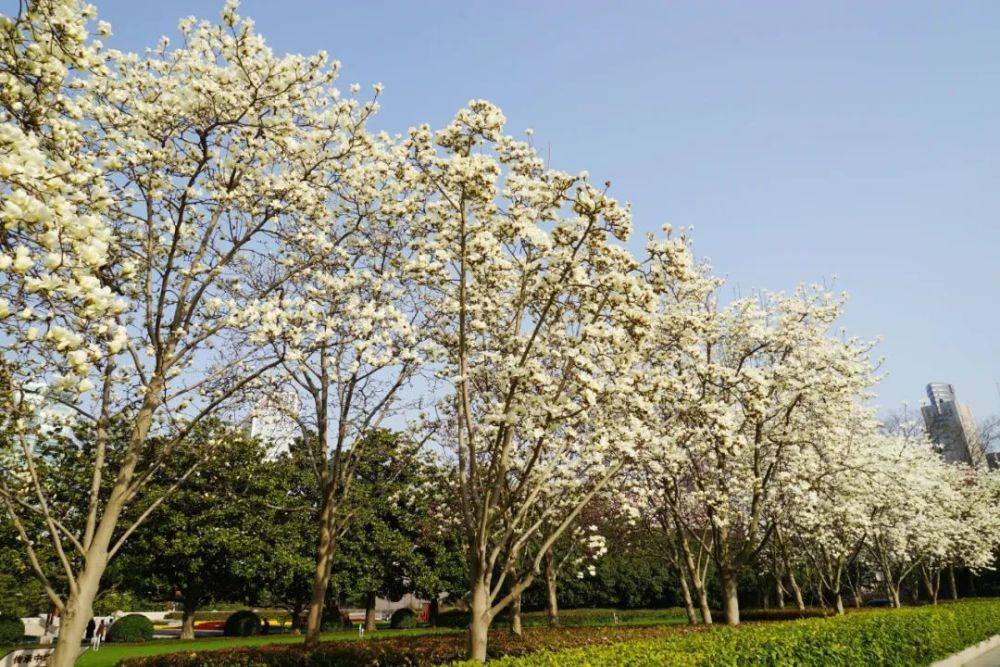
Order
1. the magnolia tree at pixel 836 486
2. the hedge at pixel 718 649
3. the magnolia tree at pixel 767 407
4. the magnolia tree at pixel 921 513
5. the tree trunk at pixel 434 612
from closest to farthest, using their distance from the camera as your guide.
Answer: the hedge at pixel 718 649 → the magnolia tree at pixel 767 407 → the magnolia tree at pixel 836 486 → the magnolia tree at pixel 921 513 → the tree trunk at pixel 434 612

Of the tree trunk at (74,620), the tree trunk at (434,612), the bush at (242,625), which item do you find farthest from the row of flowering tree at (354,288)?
the tree trunk at (434,612)

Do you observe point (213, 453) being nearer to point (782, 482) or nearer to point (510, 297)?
point (510, 297)

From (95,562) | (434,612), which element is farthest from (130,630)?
(95,562)

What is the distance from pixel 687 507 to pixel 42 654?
20833mm

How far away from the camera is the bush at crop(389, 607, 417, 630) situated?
133 feet

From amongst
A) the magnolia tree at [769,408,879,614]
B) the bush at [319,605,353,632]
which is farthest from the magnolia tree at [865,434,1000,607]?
the bush at [319,605,353,632]

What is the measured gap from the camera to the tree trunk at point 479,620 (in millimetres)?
9398

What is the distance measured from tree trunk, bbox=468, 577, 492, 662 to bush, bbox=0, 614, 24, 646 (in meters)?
32.1

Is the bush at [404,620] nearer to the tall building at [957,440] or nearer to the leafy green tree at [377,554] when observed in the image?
the leafy green tree at [377,554]

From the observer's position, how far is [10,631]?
3038cm

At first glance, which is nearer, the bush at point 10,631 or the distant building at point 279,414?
the distant building at point 279,414

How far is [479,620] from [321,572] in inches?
243

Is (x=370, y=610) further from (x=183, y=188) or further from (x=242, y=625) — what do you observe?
(x=183, y=188)

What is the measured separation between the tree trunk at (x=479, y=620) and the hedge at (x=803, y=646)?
5.62 feet
